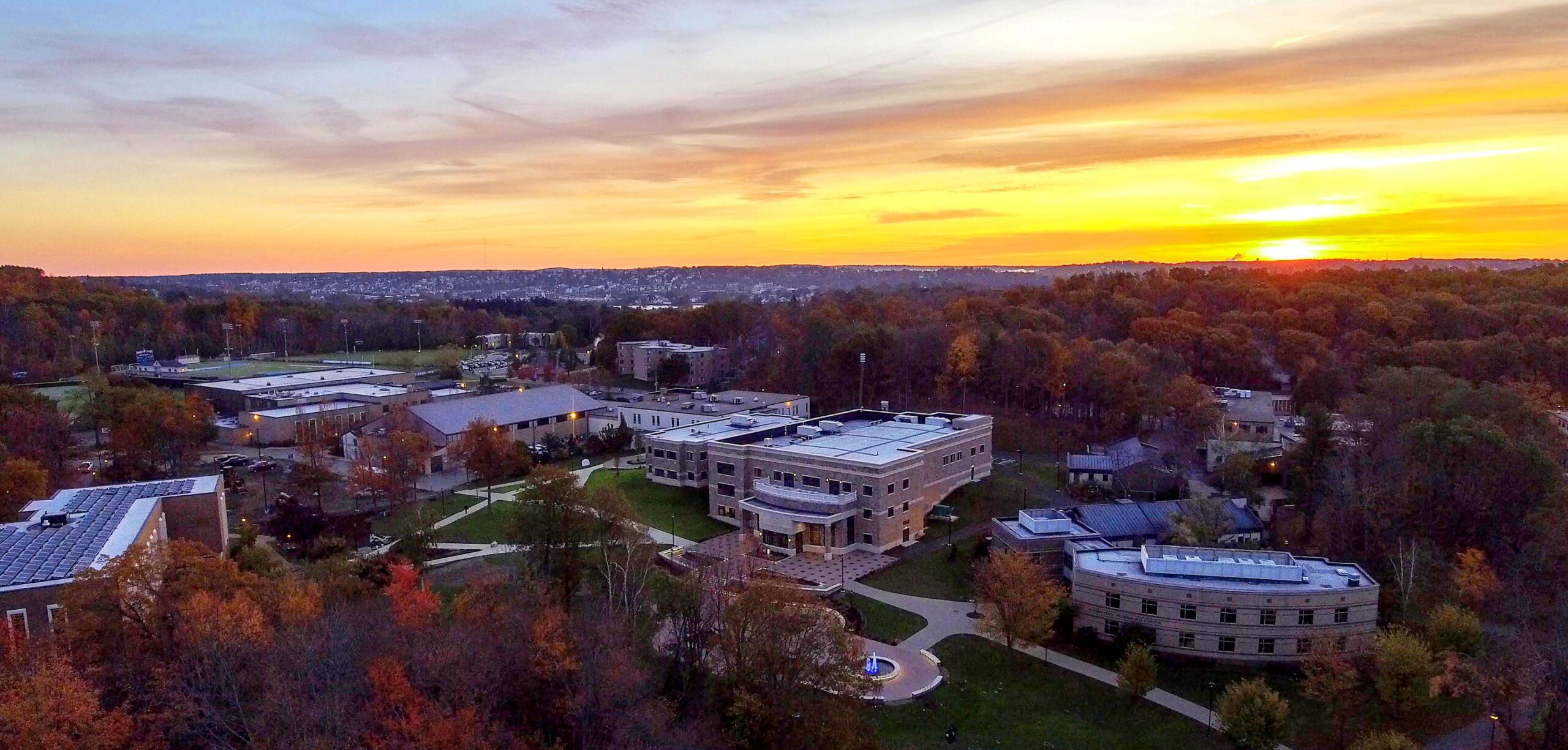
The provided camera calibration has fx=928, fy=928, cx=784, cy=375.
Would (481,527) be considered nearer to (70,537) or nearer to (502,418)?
(70,537)

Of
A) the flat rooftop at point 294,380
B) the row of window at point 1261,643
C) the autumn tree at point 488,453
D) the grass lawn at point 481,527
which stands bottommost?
the row of window at point 1261,643

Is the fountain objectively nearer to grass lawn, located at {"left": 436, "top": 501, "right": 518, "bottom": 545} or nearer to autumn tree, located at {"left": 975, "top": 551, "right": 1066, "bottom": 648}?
autumn tree, located at {"left": 975, "top": 551, "right": 1066, "bottom": 648}

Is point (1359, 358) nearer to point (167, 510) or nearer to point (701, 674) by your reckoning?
point (701, 674)

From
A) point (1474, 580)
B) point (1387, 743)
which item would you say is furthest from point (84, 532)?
point (1474, 580)

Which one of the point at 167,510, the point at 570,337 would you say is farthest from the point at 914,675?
the point at 570,337

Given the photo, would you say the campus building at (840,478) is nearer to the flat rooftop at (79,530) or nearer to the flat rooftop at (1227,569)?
the flat rooftop at (1227,569)

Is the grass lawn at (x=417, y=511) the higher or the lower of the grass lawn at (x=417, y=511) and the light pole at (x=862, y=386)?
the lower

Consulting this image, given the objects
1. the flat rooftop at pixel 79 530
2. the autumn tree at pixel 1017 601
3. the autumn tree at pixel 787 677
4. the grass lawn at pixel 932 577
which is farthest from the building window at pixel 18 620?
the autumn tree at pixel 1017 601
